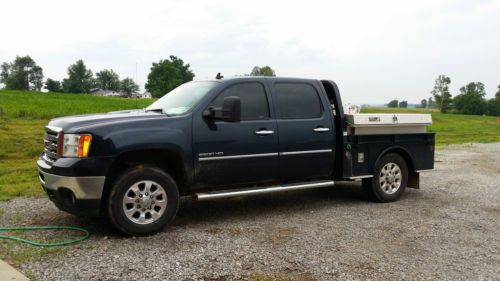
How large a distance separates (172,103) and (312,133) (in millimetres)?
2053

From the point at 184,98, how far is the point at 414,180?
428 cm

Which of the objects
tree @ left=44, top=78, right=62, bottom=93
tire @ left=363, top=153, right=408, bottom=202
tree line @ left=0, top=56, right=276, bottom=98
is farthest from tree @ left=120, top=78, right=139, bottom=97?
tire @ left=363, top=153, right=408, bottom=202

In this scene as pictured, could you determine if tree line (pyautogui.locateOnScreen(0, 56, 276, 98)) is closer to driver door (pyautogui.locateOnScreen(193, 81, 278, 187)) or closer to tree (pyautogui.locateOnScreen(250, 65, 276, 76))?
tree (pyautogui.locateOnScreen(250, 65, 276, 76))

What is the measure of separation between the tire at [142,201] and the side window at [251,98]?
141 cm

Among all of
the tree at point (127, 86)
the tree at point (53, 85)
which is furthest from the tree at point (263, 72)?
the tree at point (53, 85)

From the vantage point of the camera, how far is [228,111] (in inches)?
226

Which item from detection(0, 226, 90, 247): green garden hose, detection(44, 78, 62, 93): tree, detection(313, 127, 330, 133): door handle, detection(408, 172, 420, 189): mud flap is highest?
detection(44, 78, 62, 93): tree

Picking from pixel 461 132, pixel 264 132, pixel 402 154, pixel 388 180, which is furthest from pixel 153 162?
pixel 461 132

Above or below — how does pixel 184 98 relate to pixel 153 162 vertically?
above

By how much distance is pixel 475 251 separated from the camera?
5.29 meters

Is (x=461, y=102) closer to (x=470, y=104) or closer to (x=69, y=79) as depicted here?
(x=470, y=104)

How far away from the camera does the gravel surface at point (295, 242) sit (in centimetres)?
447

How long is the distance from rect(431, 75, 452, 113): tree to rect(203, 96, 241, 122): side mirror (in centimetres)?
10367

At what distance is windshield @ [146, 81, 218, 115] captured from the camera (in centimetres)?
614
